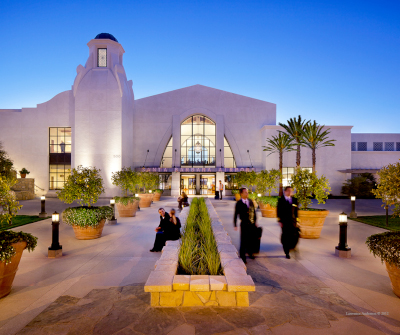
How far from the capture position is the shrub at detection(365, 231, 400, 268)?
4096 millimetres

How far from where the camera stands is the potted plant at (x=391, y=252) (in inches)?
161

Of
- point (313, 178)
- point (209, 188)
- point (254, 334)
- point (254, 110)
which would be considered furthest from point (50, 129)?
point (254, 334)

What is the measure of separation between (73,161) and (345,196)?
33674mm

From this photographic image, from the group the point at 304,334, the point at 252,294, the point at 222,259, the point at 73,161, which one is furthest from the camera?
the point at 73,161

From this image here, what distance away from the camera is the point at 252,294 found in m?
4.44

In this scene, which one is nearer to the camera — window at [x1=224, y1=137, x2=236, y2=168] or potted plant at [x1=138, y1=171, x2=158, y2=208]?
potted plant at [x1=138, y1=171, x2=158, y2=208]

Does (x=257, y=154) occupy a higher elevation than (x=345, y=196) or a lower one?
higher

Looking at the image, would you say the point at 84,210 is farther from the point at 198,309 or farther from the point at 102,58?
the point at 102,58

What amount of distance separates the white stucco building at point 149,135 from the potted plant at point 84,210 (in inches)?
820

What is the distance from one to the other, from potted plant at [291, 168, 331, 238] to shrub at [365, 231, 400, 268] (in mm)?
3786

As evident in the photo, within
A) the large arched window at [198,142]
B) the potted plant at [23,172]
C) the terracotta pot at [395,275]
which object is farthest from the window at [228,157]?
the terracotta pot at [395,275]

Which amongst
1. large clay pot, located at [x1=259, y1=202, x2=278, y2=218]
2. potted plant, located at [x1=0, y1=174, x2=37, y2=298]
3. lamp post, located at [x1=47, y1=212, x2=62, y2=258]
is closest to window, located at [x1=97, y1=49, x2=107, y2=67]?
large clay pot, located at [x1=259, y1=202, x2=278, y2=218]

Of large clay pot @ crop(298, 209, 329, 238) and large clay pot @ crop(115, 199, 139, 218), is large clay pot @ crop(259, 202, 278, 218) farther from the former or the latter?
large clay pot @ crop(115, 199, 139, 218)

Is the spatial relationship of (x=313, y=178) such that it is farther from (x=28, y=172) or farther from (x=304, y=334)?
(x=28, y=172)
